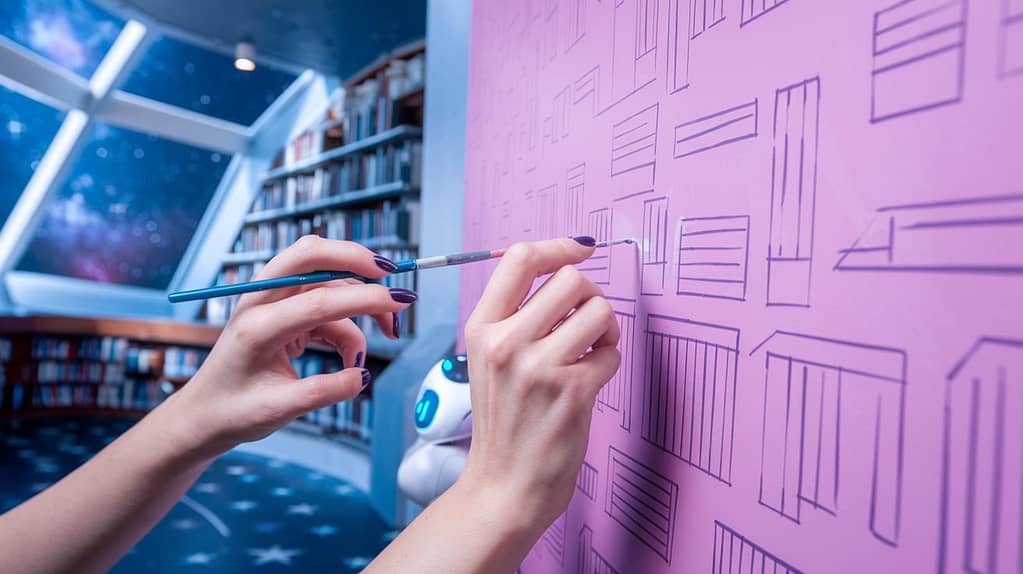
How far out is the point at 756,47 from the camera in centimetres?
44

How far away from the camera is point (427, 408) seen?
2.74ft

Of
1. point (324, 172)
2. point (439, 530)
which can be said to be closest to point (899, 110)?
point (439, 530)

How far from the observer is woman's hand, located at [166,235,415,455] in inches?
22.0

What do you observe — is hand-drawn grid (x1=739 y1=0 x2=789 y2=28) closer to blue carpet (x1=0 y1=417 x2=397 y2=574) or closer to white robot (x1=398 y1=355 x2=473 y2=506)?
white robot (x1=398 y1=355 x2=473 y2=506)

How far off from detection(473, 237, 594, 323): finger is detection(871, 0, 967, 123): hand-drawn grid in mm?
259

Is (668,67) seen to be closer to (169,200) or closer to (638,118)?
(638,118)

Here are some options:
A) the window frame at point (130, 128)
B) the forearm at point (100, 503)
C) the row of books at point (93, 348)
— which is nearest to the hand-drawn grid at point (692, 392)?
the forearm at point (100, 503)

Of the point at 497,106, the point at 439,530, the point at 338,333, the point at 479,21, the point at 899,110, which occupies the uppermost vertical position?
the point at 479,21

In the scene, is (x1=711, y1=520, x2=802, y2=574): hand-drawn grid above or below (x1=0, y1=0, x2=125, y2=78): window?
below

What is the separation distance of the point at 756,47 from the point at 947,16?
142 mm

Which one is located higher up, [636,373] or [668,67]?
[668,67]

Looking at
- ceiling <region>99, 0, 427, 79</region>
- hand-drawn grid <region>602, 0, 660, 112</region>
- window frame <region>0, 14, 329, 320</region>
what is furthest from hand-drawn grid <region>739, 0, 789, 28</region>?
window frame <region>0, 14, 329, 320</region>

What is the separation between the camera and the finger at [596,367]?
1.52 ft

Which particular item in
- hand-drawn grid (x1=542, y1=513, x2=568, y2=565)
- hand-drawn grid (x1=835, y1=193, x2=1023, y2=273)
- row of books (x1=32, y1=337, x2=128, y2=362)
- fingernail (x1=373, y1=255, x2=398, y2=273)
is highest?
hand-drawn grid (x1=835, y1=193, x2=1023, y2=273)
